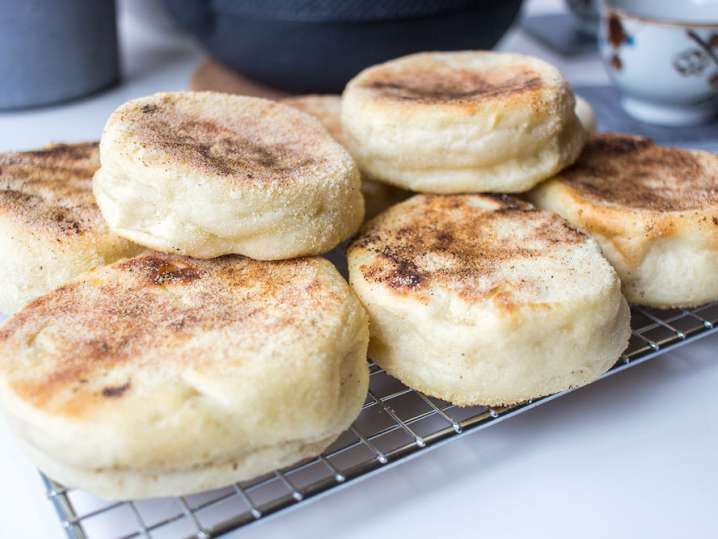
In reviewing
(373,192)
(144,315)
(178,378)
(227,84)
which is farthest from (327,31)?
(178,378)

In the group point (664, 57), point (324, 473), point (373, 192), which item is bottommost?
point (324, 473)

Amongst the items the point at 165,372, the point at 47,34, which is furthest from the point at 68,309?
the point at 47,34

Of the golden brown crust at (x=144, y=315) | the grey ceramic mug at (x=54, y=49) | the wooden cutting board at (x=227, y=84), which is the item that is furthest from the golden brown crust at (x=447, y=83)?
the grey ceramic mug at (x=54, y=49)

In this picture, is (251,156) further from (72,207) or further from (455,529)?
(455,529)

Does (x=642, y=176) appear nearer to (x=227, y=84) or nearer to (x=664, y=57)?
(x=664, y=57)

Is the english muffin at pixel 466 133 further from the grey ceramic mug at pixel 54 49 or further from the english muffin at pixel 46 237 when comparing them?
the grey ceramic mug at pixel 54 49
